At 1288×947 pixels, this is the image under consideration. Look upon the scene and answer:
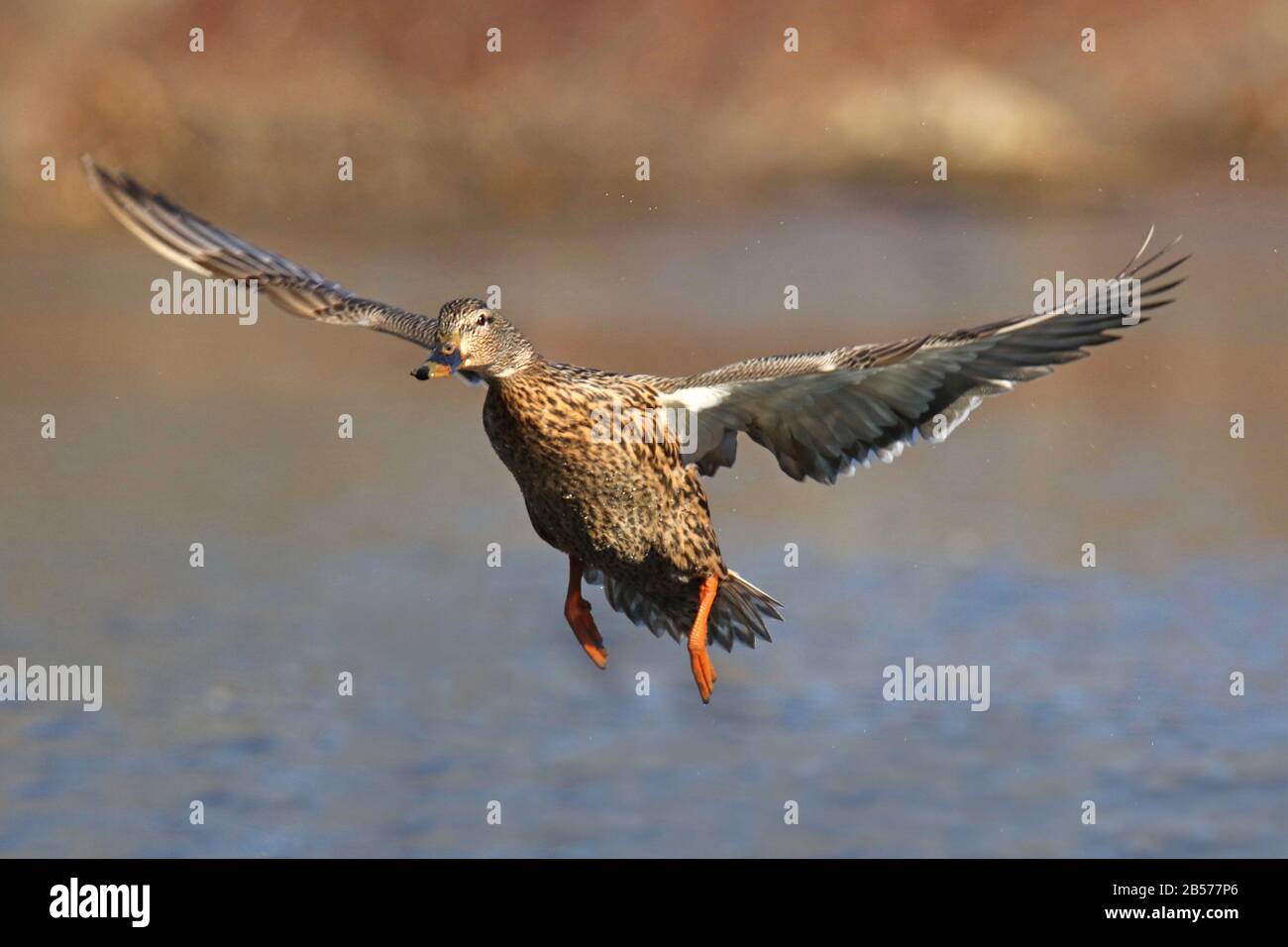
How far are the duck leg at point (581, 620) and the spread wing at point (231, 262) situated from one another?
1.17 meters

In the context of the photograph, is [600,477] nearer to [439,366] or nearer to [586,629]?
[586,629]

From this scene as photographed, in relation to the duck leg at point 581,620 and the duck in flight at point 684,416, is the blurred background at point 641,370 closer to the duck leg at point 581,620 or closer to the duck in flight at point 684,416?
the duck in flight at point 684,416

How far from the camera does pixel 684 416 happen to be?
9.88 m

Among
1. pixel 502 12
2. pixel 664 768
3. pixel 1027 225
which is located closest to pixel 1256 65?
pixel 1027 225

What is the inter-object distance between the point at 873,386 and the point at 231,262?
2999 mm

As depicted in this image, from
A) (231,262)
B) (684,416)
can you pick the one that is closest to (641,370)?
(231,262)

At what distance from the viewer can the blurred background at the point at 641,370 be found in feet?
66.4

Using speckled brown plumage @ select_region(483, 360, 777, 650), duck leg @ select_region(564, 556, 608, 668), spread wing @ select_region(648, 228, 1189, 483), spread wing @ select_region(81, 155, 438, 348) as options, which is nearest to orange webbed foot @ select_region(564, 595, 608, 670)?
duck leg @ select_region(564, 556, 608, 668)

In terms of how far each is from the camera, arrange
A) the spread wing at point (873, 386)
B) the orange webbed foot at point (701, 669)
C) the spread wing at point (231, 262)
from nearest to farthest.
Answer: the spread wing at point (873, 386), the orange webbed foot at point (701, 669), the spread wing at point (231, 262)

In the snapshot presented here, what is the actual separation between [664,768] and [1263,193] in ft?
66.8

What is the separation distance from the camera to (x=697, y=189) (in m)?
38.0

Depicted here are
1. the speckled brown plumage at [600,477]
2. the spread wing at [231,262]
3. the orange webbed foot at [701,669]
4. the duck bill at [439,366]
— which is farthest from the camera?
the spread wing at [231,262]

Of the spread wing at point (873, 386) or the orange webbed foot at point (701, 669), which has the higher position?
the spread wing at point (873, 386)

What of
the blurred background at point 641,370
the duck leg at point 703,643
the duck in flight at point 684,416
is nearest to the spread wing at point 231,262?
the duck in flight at point 684,416
